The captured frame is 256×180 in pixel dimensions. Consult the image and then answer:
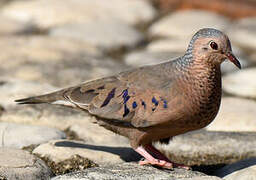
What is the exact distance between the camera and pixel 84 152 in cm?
407

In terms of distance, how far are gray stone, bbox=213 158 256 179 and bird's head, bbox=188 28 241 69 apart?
62 centimetres

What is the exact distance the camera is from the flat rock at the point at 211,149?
4.29 meters

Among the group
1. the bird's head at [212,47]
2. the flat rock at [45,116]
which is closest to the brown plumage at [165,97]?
the bird's head at [212,47]

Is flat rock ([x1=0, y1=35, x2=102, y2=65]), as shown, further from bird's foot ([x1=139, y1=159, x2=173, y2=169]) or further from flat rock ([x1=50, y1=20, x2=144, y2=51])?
bird's foot ([x1=139, y1=159, x2=173, y2=169])

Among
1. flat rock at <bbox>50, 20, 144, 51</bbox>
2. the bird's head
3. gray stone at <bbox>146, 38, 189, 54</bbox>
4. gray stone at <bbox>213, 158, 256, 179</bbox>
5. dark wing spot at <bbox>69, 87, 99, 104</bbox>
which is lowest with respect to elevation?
gray stone at <bbox>213, 158, 256, 179</bbox>

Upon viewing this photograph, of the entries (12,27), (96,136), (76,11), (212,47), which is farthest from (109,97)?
(76,11)

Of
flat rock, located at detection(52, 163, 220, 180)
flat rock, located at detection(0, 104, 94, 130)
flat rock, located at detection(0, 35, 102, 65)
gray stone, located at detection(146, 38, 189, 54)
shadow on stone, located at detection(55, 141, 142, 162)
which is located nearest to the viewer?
flat rock, located at detection(52, 163, 220, 180)

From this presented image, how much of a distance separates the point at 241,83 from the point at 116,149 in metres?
1.94

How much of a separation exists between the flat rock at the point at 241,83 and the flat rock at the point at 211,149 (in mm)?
1243

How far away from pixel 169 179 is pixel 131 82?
2.39 feet

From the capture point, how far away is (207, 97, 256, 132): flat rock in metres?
4.80

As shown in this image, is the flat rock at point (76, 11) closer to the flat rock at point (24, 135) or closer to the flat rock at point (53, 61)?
the flat rock at point (53, 61)

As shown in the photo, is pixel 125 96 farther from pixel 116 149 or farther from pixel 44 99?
pixel 44 99

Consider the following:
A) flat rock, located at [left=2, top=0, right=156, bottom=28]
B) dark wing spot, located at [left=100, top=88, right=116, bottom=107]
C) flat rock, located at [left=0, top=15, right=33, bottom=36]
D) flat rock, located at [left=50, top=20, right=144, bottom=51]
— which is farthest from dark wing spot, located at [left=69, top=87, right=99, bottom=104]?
flat rock, located at [left=2, top=0, right=156, bottom=28]
